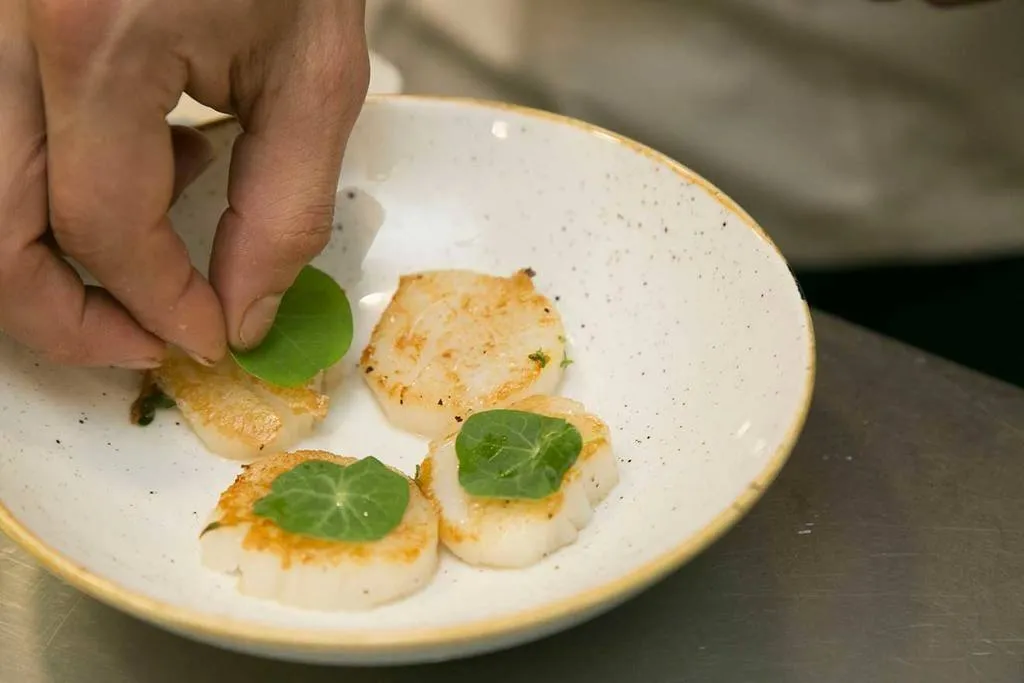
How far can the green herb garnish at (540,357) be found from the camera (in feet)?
3.94

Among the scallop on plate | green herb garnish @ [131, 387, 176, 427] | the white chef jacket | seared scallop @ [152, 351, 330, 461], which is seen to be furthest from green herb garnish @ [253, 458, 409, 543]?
the white chef jacket

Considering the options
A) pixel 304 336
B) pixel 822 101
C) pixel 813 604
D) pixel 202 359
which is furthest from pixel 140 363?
pixel 822 101

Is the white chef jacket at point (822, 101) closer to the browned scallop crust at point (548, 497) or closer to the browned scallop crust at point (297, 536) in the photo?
the browned scallop crust at point (548, 497)

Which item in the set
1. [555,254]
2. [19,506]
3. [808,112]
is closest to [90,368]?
[19,506]

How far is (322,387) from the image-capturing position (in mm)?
1233

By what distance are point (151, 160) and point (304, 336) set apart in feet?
1.06

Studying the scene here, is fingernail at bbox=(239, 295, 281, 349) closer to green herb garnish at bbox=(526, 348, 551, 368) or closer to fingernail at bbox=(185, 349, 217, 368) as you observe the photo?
fingernail at bbox=(185, 349, 217, 368)

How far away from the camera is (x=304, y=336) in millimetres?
1201

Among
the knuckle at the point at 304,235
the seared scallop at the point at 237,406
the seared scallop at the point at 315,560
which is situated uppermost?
the knuckle at the point at 304,235

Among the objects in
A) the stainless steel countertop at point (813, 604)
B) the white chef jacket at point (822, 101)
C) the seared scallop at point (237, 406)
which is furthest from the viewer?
the white chef jacket at point (822, 101)

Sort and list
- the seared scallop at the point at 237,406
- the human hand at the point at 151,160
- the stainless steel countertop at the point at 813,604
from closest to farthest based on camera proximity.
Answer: the human hand at the point at 151,160 < the stainless steel countertop at the point at 813,604 < the seared scallop at the point at 237,406

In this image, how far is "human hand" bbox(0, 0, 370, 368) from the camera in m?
0.88

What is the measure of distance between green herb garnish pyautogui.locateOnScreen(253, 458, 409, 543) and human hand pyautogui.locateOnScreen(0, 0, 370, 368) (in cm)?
22

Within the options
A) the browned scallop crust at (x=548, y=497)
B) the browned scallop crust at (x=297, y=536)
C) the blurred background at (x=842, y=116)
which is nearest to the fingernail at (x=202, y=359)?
the browned scallop crust at (x=297, y=536)
